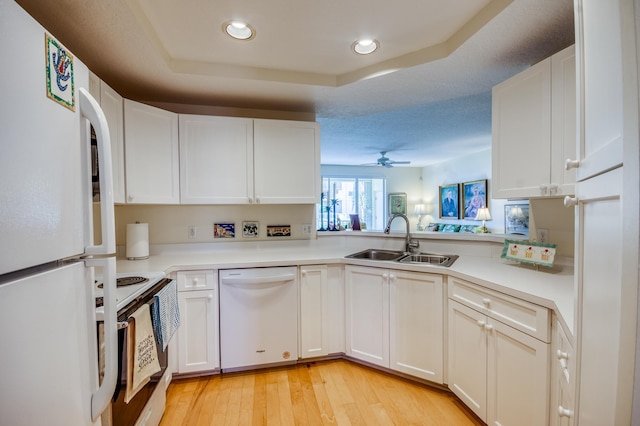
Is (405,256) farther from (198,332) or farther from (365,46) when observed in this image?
(198,332)

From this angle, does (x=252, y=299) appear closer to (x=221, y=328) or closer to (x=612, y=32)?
(x=221, y=328)

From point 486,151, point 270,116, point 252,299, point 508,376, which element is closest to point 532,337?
point 508,376

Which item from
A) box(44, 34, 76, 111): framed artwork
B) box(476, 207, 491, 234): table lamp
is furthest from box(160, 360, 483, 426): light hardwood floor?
box(476, 207, 491, 234): table lamp

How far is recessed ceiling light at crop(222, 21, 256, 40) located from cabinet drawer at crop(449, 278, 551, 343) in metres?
1.92

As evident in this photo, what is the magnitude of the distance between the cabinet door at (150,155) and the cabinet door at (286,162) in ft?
2.14

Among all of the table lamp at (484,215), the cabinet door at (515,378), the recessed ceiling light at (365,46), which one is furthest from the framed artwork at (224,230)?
the table lamp at (484,215)

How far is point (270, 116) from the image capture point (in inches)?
105

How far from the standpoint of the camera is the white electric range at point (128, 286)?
1145mm

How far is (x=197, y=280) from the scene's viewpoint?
6.54 feet

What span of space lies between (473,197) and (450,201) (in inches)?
29.6

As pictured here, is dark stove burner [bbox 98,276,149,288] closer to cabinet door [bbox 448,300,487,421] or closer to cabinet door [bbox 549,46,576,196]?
cabinet door [bbox 448,300,487,421]

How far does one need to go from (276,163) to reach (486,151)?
524cm

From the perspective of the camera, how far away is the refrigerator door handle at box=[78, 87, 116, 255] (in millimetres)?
691

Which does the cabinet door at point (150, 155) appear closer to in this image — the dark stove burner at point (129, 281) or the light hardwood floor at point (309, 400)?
the dark stove burner at point (129, 281)
